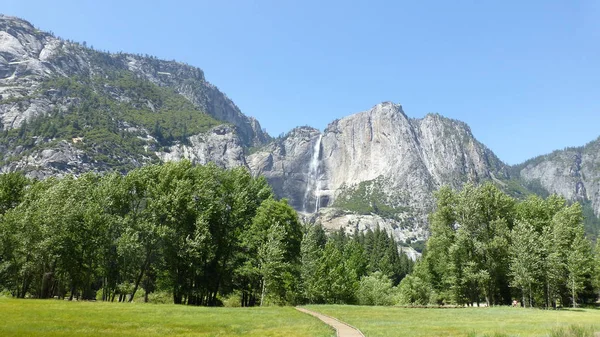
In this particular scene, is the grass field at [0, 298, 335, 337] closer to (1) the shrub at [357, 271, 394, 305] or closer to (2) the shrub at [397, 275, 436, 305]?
(1) the shrub at [357, 271, 394, 305]

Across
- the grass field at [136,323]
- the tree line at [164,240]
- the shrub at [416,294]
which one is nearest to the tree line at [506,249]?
the shrub at [416,294]

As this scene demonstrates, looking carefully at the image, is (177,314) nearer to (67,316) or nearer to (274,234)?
(67,316)

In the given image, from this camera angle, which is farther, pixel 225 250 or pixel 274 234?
pixel 225 250

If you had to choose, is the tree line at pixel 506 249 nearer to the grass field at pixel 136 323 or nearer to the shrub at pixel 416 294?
the shrub at pixel 416 294

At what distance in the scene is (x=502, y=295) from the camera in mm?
57000

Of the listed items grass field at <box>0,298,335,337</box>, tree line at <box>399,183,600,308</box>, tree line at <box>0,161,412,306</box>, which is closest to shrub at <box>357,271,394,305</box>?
tree line at <box>0,161,412,306</box>

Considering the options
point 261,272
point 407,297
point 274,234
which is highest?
point 274,234

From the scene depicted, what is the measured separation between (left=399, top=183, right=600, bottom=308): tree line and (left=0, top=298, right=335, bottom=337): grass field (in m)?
32.9

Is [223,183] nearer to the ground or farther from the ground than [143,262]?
farther from the ground

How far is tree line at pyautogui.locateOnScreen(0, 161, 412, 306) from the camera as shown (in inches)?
1709

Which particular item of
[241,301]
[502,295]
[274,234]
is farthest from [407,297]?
[274,234]

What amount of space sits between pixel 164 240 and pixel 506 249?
4533cm

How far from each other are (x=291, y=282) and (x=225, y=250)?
10.2m

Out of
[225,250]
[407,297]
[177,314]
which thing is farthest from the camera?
[407,297]
